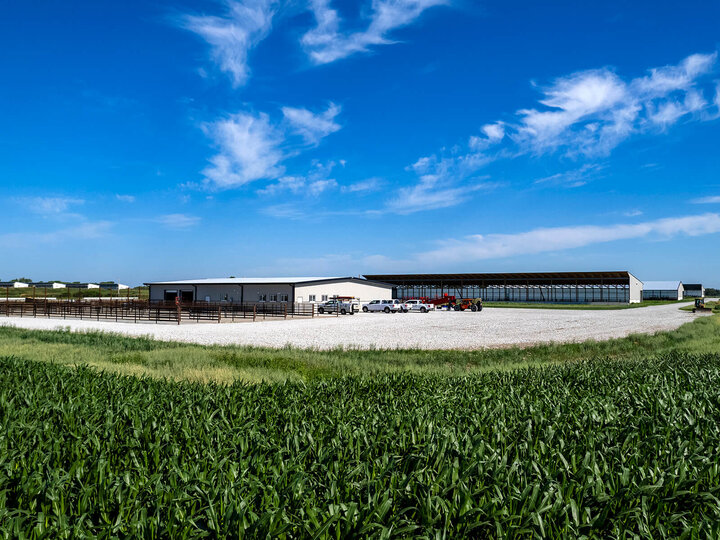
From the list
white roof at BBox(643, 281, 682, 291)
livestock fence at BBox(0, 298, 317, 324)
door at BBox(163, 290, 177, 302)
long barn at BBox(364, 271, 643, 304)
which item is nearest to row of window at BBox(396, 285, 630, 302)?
long barn at BBox(364, 271, 643, 304)

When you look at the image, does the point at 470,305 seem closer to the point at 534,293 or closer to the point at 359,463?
the point at 534,293

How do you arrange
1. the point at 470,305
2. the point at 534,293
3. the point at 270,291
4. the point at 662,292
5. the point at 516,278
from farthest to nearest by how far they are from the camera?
the point at 662,292
the point at 534,293
the point at 516,278
the point at 470,305
the point at 270,291

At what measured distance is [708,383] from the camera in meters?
6.41

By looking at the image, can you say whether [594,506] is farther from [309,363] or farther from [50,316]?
[50,316]

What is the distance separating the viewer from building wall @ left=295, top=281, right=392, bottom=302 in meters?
51.9

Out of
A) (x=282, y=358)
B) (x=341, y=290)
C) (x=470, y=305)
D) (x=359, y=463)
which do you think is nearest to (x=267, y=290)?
(x=341, y=290)

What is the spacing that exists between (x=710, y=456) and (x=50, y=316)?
47.4 meters

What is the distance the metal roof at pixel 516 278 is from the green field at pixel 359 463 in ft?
241

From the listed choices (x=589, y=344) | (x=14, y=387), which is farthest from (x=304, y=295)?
(x=14, y=387)

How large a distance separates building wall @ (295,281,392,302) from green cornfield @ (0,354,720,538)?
46.3 metres

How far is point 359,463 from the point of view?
125 inches

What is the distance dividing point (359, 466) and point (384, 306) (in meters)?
50.1

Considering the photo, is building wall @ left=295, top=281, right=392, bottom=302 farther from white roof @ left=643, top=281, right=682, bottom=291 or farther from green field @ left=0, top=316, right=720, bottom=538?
white roof @ left=643, top=281, right=682, bottom=291

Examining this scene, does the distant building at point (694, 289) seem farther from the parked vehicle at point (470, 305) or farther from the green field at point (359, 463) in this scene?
the green field at point (359, 463)
